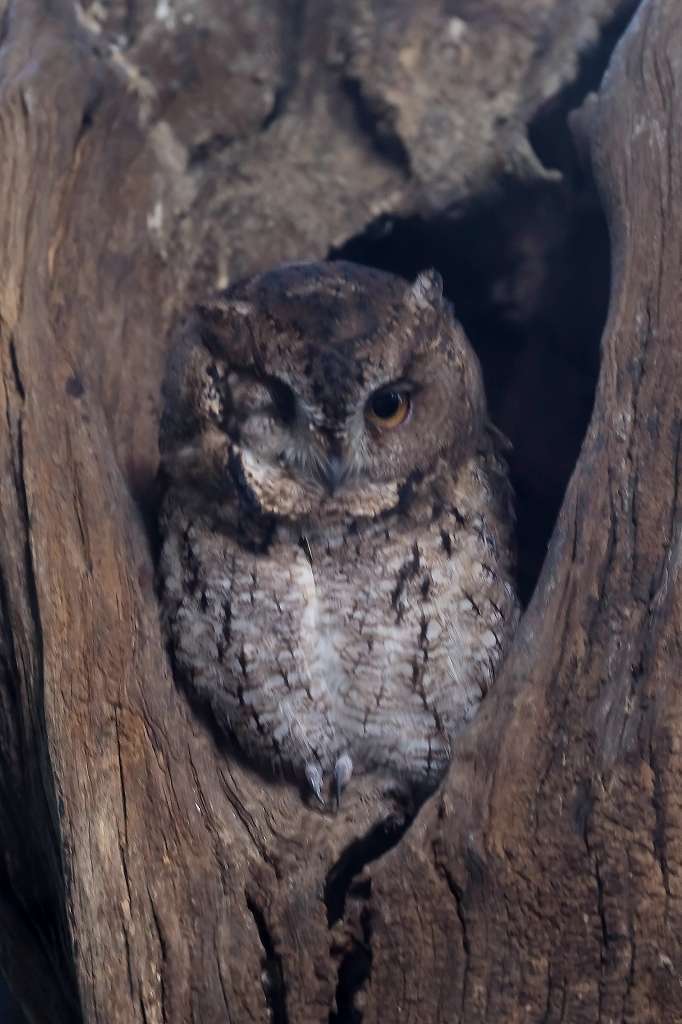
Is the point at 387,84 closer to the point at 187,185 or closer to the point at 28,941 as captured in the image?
the point at 187,185

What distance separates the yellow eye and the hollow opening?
665 mm

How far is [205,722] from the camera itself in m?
2.06

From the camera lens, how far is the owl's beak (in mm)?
1945

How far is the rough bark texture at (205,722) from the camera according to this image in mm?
1578

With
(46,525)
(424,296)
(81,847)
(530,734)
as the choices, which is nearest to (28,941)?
(81,847)

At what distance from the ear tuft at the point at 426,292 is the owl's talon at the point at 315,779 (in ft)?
2.96

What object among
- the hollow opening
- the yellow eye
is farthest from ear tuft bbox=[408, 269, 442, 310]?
the hollow opening

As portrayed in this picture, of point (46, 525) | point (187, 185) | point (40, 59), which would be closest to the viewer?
point (46, 525)

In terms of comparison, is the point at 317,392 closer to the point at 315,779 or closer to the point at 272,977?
the point at 315,779

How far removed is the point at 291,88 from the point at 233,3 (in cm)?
23

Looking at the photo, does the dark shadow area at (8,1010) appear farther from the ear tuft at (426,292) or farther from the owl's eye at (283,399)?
the ear tuft at (426,292)

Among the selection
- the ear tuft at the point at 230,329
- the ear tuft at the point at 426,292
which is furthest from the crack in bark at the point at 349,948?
the ear tuft at the point at 426,292

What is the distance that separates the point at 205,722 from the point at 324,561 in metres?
0.38

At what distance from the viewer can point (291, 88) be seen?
265 cm
